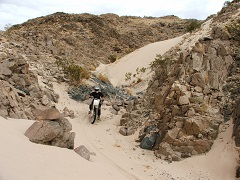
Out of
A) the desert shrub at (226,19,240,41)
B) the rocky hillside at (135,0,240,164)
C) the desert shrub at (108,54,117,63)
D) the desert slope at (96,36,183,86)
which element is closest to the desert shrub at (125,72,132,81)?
the desert slope at (96,36,183,86)

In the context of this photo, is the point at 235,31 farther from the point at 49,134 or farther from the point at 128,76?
the point at 128,76

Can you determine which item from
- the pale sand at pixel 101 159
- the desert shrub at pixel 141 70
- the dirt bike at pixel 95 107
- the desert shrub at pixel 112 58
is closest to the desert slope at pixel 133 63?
the desert shrub at pixel 141 70

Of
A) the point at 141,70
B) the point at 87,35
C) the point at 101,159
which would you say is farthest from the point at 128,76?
the point at 101,159

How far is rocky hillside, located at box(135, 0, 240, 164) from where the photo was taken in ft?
25.3

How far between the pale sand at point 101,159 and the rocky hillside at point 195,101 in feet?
1.05

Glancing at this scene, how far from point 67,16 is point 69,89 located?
21017 millimetres

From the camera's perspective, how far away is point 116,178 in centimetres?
562

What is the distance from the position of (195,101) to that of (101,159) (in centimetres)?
321

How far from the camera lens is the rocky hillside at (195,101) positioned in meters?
7.73

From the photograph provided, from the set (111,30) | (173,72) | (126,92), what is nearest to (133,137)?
(173,72)

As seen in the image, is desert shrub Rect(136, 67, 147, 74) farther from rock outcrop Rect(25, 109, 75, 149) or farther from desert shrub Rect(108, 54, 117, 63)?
rock outcrop Rect(25, 109, 75, 149)

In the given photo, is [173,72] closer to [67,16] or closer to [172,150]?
[172,150]

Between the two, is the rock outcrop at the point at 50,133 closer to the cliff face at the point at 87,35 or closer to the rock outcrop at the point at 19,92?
the rock outcrop at the point at 19,92

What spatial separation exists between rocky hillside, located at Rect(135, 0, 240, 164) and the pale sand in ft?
1.05
